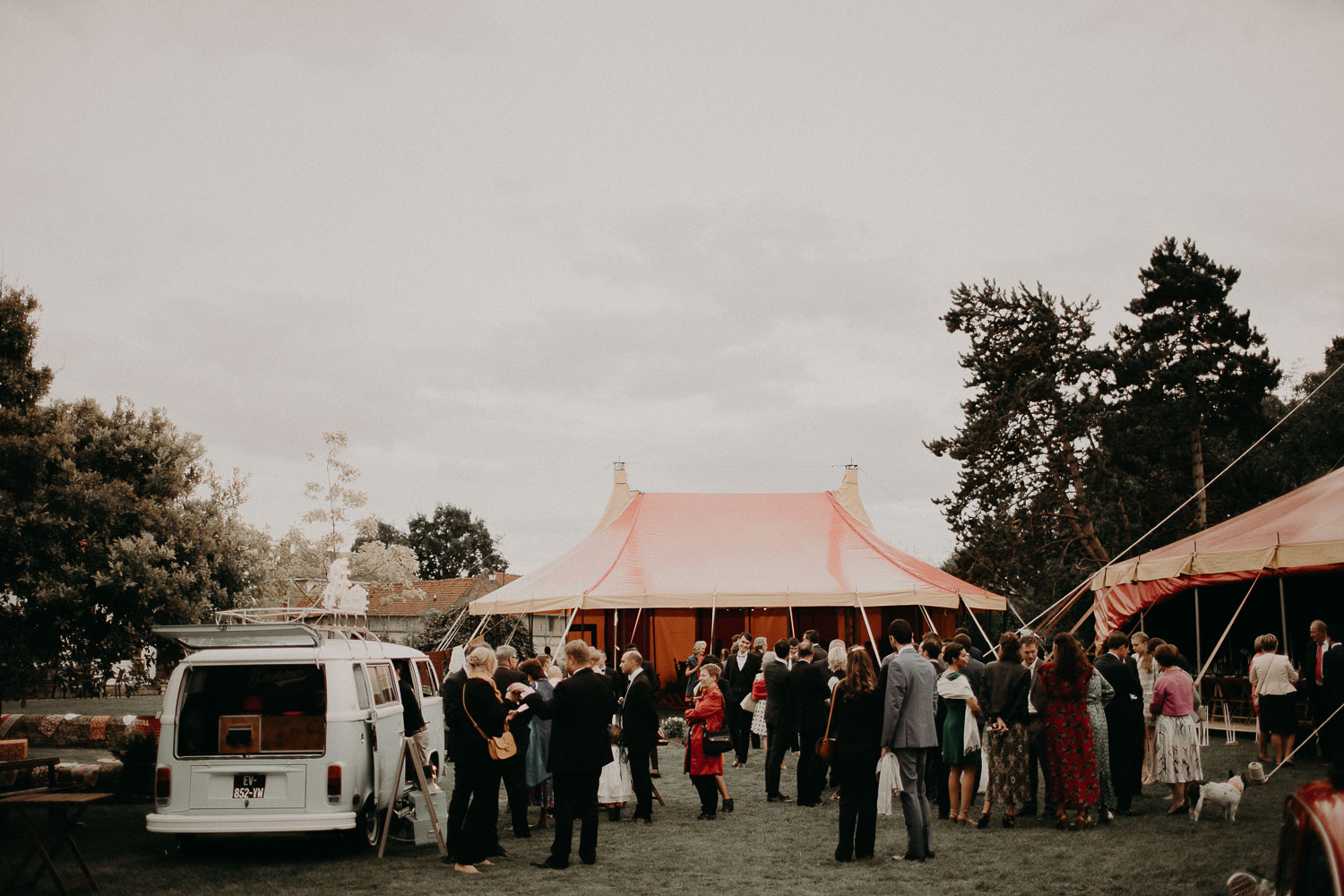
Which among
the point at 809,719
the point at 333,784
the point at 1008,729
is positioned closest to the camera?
the point at 333,784

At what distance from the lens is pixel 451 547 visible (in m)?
67.8

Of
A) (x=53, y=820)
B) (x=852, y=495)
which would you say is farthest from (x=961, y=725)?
(x=852, y=495)

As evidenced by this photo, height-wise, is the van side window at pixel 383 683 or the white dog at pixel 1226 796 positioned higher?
the van side window at pixel 383 683

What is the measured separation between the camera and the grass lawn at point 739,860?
645cm

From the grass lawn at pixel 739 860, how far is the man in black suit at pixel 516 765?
0.18 m

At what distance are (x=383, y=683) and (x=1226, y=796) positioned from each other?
264 inches

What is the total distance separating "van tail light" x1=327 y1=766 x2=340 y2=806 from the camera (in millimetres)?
6637

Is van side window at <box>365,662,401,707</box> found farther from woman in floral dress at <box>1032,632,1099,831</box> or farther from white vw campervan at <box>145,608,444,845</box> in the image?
woman in floral dress at <box>1032,632,1099,831</box>

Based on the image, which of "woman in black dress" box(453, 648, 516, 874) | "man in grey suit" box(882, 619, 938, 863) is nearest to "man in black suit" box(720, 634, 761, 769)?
"man in grey suit" box(882, 619, 938, 863)

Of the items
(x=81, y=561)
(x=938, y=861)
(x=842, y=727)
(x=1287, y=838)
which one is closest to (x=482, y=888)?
(x=842, y=727)

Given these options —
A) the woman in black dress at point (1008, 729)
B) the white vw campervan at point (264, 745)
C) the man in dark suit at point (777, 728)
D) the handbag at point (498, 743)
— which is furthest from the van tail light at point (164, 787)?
the woman in black dress at point (1008, 729)

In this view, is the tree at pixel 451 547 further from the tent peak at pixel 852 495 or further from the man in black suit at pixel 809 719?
the man in black suit at pixel 809 719

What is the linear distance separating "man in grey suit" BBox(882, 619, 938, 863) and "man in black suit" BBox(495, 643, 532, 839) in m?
2.90

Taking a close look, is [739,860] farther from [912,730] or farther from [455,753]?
[455,753]
